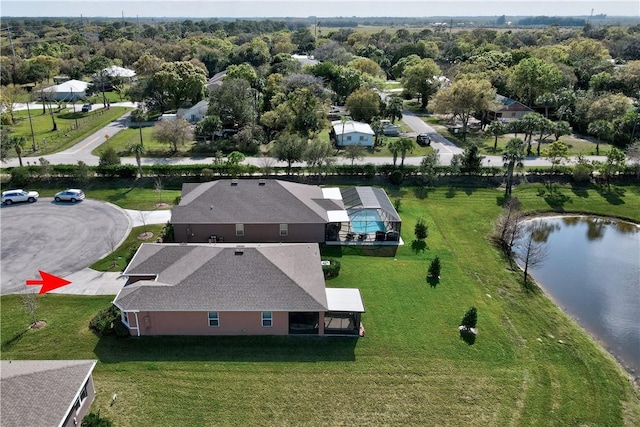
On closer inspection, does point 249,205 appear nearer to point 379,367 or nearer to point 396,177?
point 379,367

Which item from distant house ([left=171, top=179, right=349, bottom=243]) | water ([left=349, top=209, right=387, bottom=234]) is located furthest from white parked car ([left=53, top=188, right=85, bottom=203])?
water ([left=349, top=209, right=387, bottom=234])

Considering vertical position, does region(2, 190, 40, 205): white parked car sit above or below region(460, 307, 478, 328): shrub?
above

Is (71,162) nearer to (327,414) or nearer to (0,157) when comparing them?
(0,157)

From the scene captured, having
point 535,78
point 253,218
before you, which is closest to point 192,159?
point 253,218

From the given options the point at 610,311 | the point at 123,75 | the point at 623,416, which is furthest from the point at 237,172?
the point at 123,75

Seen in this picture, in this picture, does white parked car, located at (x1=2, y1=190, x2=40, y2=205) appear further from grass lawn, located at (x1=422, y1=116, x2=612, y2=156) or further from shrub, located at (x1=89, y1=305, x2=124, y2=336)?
grass lawn, located at (x1=422, y1=116, x2=612, y2=156)

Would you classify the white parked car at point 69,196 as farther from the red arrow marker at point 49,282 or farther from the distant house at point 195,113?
the distant house at point 195,113
